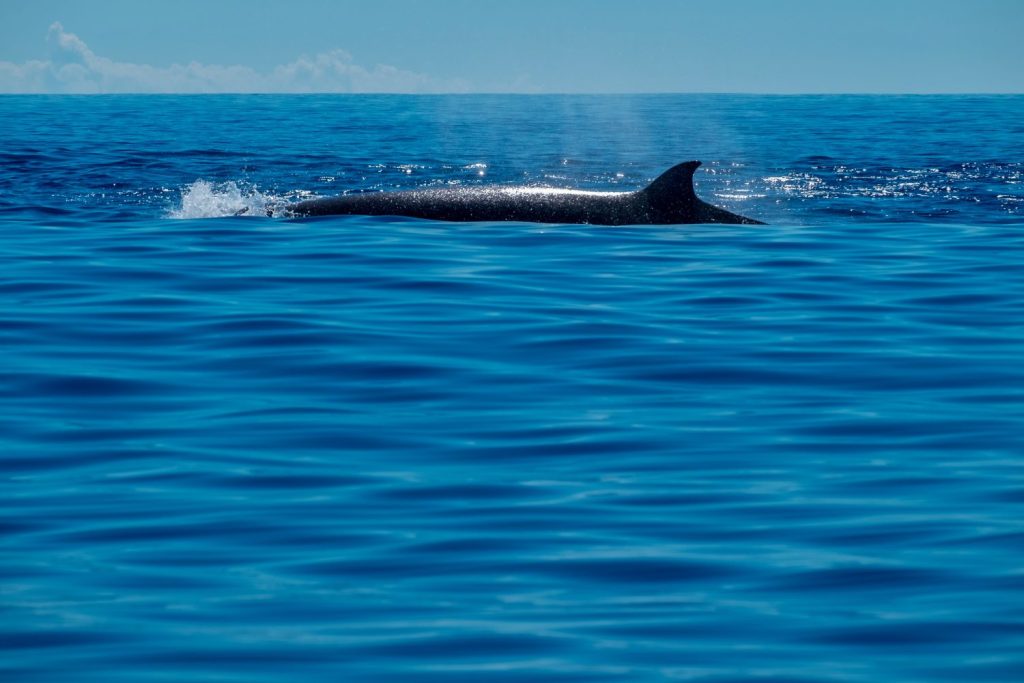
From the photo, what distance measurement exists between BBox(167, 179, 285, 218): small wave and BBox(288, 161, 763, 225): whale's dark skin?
62.6 inches

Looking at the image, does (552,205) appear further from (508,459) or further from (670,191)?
(508,459)

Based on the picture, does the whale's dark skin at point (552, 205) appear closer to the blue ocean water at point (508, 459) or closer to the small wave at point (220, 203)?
the blue ocean water at point (508, 459)

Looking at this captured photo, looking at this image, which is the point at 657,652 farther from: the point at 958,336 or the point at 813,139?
the point at 813,139

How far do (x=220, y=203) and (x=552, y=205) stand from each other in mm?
7238

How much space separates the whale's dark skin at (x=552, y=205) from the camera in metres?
18.3

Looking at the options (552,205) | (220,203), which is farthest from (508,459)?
(220,203)

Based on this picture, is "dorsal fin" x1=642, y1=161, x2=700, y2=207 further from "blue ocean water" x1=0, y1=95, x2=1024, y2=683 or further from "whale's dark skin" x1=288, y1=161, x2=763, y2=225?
"blue ocean water" x1=0, y1=95, x2=1024, y2=683

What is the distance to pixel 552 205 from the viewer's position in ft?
61.1

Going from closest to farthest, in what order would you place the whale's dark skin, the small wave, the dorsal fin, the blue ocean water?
1. the blue ocean water
2. the dorsal fin
3. the whale's dark skin
4. the small wave

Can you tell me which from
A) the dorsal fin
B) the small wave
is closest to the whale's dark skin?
the dorsal fin

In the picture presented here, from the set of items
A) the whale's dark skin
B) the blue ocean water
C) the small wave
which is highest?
the whale's dark skin

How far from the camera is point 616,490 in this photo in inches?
268

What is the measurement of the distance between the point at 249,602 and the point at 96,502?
5.18ft

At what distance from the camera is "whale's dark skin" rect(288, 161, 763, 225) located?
60.0ft
